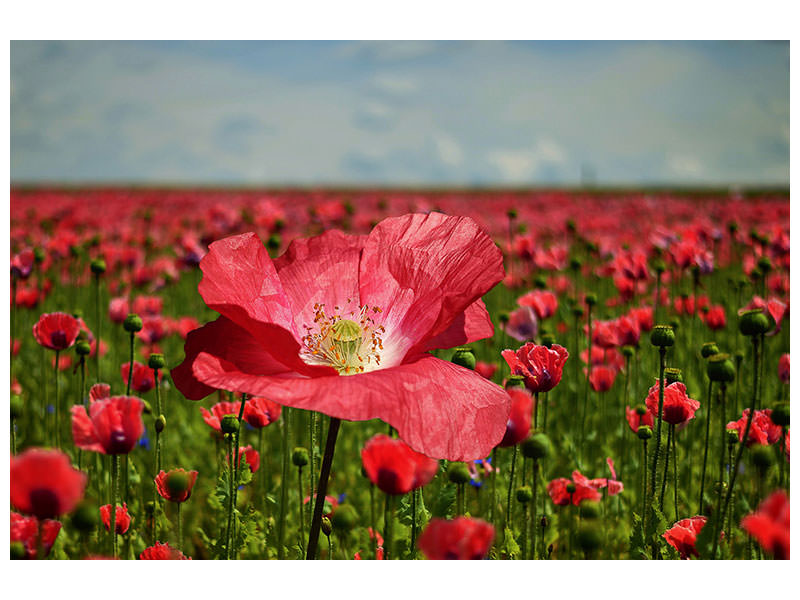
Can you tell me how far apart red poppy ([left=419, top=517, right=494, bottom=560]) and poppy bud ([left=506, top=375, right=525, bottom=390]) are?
415 mm

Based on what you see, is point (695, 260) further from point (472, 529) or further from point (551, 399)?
point (472, 529)

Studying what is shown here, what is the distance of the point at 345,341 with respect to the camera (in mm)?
1043

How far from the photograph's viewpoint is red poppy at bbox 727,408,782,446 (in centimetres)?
141

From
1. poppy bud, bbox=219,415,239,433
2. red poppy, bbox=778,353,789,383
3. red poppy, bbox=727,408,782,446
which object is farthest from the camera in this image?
red poppy, bbox=778,353,789,383

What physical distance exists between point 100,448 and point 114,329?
271cm

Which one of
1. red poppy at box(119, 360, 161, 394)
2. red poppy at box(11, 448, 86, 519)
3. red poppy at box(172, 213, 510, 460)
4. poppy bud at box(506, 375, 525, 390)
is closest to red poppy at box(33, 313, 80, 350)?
red poppy at box(119, 360, 161, 394)

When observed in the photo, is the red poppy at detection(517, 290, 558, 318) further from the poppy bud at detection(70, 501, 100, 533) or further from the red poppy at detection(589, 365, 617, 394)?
the poppy bud at detection(70, 501, 100, 533)

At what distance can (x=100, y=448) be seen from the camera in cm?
89

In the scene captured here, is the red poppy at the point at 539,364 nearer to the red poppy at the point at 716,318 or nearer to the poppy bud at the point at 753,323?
the poppy bud at the point at 753,323

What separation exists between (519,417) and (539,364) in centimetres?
21

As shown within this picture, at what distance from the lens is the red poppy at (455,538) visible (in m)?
A: 0.81

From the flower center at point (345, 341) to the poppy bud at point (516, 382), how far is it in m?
0.25

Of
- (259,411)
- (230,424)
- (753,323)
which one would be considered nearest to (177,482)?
(230,424)
